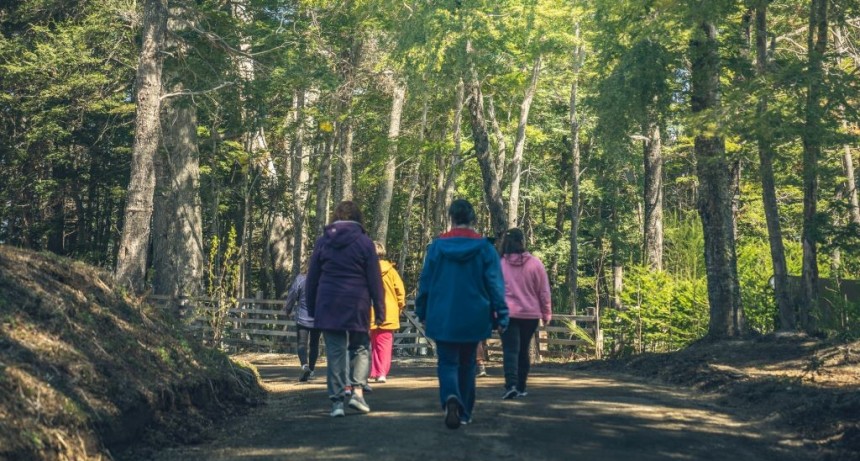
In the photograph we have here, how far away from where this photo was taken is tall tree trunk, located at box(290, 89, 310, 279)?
35469mm

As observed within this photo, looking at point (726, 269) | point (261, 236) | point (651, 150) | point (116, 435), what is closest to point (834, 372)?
point (726, 269)

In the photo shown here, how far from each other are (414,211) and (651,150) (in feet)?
67.3

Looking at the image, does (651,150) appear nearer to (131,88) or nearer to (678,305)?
(678,305)

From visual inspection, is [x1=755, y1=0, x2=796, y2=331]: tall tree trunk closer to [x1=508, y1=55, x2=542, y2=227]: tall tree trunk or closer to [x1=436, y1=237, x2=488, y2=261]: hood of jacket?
[x1=436, y1=237, x2=488, y2=261]: hood of jacket

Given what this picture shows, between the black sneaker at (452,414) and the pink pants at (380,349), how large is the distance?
5274mm

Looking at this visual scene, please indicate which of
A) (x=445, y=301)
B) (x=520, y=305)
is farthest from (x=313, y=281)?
(x=520, y=305)

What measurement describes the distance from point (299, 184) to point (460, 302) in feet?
97.0

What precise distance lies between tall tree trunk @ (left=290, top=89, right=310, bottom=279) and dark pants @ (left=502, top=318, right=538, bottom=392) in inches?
878

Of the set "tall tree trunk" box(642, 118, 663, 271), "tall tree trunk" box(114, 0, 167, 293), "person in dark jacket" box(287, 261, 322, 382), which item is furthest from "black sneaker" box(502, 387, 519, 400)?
"tall tree trunk" box(642, 118, 663, 271)

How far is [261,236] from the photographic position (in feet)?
165

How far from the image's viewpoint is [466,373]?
31.5 feet

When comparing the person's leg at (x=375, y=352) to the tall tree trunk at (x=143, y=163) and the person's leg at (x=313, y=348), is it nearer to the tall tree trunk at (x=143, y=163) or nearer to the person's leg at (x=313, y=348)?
the person's leg at (x=313, y=348)

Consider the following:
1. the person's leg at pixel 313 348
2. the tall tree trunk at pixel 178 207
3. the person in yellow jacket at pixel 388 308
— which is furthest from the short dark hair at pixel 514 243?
the tall tree trunk at pixel 178 207

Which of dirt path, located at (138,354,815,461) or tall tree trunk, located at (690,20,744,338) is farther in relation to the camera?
tall tree trunk, located at (690,20,744,338)
